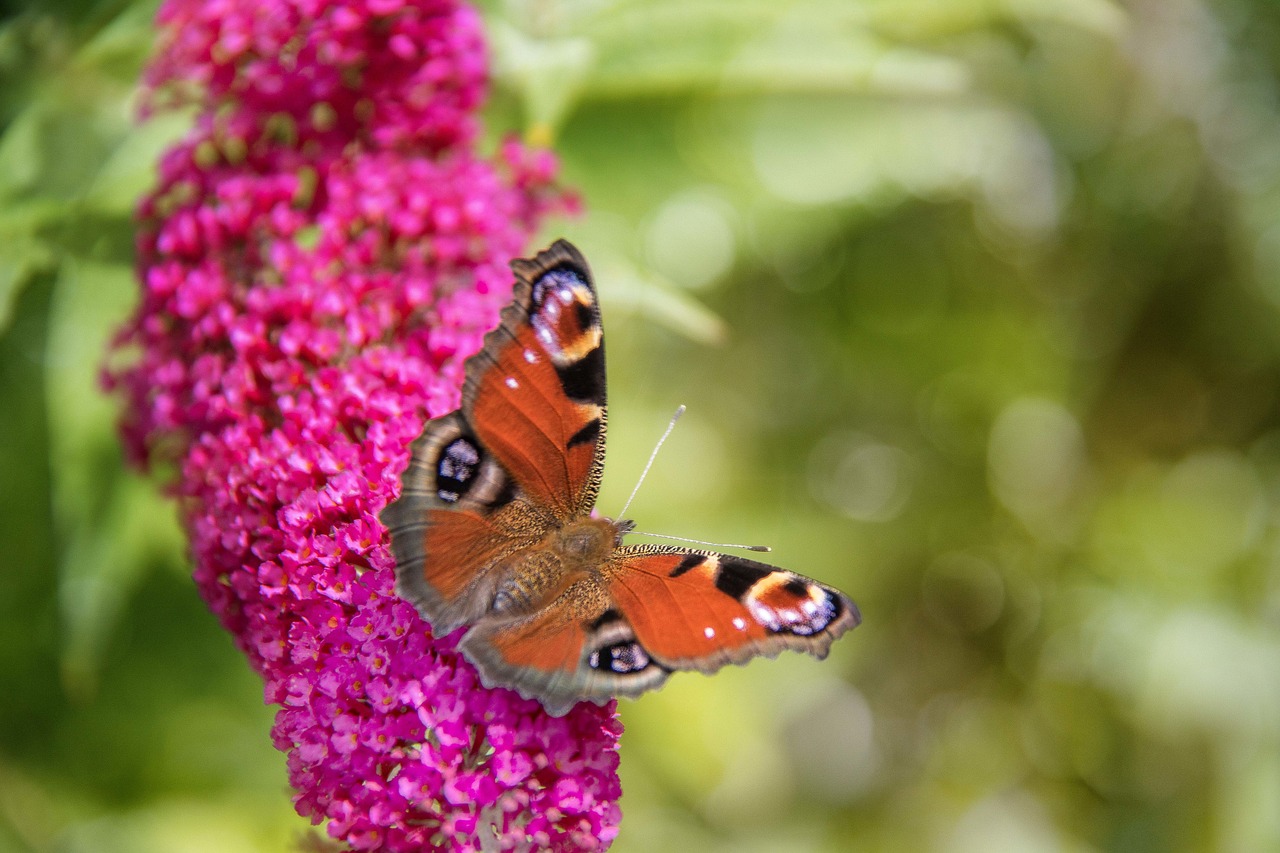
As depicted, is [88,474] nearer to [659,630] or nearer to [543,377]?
[543,377]

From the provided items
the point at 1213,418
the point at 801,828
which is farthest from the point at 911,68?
the point at 801,828

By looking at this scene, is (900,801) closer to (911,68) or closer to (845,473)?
(845,473)

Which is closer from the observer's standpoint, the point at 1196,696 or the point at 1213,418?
the point at 1196,696

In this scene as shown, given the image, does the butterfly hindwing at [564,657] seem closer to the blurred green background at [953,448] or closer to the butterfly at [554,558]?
the butterfly at [554,558]

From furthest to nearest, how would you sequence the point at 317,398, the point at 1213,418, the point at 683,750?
the point at 1213,418 < the point at 683,750 < the point at 317,398

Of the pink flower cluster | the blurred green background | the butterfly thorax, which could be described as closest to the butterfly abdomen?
the butterfly thorax

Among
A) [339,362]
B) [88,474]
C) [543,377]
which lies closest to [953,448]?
[543,377]

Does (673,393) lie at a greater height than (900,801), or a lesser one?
greater
